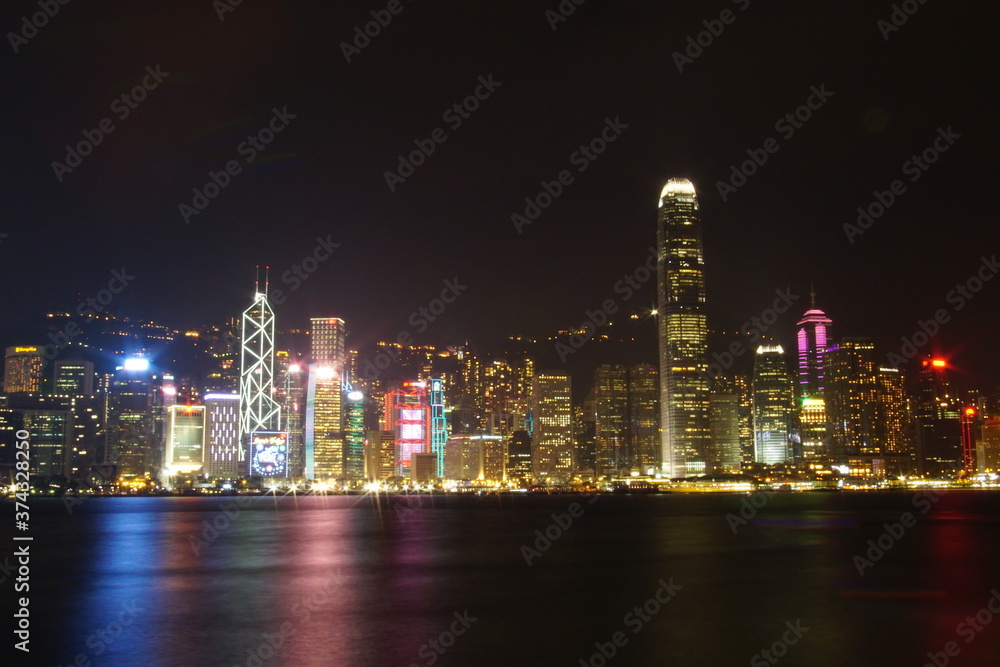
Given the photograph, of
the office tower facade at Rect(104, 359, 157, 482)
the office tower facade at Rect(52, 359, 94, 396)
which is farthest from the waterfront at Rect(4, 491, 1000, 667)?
the office tower facade at Rect(104, 359, 157, 482)

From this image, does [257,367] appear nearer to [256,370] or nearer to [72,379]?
[256,370]

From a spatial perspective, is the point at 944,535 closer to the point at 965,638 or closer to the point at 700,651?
the point at 965,638

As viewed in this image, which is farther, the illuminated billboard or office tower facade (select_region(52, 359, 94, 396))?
office tower facade (select_region(52, 359, 94, 396))

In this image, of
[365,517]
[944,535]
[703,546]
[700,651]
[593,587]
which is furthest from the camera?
[365,517]

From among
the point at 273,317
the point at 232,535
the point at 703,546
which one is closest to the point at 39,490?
the point at 273,317

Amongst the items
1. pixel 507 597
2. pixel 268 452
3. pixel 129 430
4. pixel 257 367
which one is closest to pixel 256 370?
pixel 257 367

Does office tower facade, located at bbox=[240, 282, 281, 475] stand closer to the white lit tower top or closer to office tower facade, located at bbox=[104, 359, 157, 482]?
the white lit tower top
